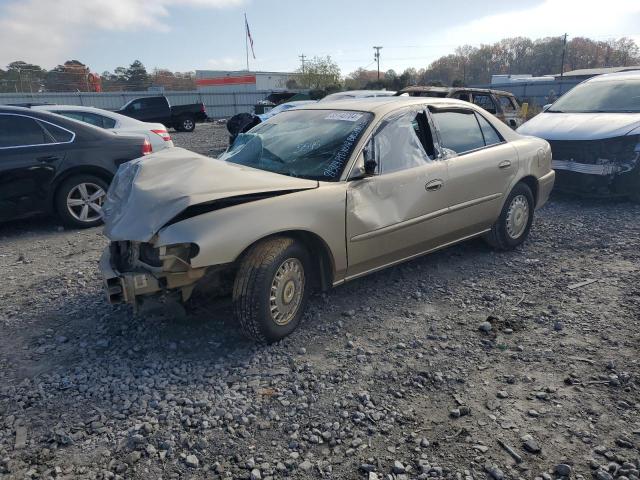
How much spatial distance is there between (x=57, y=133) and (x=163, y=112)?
1787 centimetres

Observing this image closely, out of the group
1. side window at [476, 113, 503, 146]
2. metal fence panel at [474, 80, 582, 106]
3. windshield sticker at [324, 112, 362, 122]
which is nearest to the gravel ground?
side window at [476, 113, 503, 146]

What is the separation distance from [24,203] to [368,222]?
4450 mm

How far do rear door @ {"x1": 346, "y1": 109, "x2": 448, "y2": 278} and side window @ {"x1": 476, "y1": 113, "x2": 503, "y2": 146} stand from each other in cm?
95

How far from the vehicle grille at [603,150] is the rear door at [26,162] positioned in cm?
709

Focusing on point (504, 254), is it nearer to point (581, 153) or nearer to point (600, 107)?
point (581, 153)

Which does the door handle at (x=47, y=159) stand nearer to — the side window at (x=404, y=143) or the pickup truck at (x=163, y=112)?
the side window at (x=404, y=143)

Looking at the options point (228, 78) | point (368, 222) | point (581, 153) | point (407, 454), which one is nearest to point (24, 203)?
point (368, 222)

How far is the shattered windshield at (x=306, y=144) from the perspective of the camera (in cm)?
378

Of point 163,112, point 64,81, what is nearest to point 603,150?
point 163,112

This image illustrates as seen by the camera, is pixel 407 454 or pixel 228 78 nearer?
pixel 407 454

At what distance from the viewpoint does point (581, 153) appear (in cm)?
723

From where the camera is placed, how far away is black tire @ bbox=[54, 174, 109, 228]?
6.13 metres

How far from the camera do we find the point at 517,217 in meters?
5.39

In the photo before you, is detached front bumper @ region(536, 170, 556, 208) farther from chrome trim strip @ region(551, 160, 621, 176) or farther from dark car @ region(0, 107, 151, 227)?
dark car @ region(0, 107, 151, 227)
